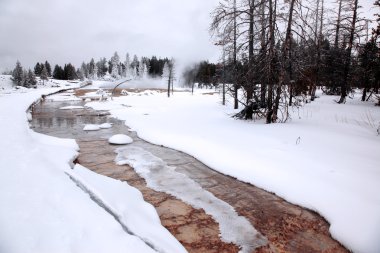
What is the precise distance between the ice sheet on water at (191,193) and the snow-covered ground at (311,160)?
1166mm

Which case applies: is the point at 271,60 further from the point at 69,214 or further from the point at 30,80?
the point at 30,80

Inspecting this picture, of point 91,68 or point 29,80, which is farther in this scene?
point 91,68

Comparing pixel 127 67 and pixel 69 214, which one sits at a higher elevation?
pixel 127 67

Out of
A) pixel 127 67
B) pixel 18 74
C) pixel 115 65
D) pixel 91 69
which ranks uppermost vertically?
pixel 115 65

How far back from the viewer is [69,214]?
3881mm

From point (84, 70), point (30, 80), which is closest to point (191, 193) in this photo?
point (30, 80)

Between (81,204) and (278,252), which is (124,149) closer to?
(81,204)

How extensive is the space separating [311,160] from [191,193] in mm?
3155

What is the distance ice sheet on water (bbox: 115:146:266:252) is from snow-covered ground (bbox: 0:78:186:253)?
0.84 meters

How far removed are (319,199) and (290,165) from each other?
63.7 inches

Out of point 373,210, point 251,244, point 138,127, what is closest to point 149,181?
point 251,244

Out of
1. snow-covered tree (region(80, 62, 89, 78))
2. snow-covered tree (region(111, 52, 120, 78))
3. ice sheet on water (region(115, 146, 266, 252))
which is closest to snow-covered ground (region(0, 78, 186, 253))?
ice sheet on water (region(115, 146, 266, 252))

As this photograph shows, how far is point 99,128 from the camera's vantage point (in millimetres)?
13031

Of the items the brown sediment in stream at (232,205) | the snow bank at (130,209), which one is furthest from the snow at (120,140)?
the snow bank at (130,209)
